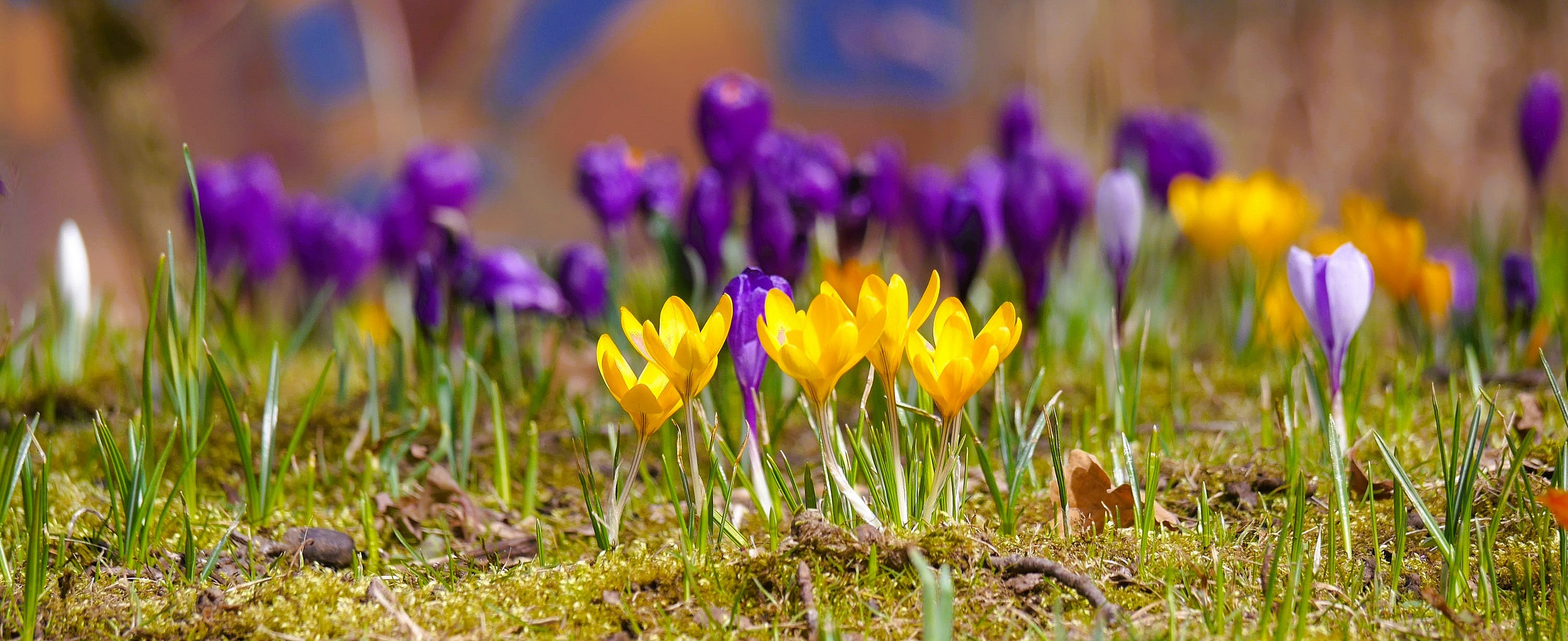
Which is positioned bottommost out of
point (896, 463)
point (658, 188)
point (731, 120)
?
point (896, 463)

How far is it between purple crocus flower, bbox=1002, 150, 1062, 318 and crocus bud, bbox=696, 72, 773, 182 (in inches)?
21.2

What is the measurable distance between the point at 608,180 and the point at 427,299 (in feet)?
2.19

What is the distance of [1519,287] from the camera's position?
201cm

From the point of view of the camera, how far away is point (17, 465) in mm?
1146

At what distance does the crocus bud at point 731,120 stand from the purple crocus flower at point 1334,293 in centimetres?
113

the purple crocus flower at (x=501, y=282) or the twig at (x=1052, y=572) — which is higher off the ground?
the purple crocus flower at (x=501, y=282)

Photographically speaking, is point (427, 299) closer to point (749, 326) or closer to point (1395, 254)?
point (749, 326)

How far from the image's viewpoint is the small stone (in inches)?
52.4

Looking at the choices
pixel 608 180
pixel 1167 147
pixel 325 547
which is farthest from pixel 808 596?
pixel 1167 147

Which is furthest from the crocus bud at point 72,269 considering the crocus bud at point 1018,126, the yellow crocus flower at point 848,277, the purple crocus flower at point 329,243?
the crocus bud at point 1018,126

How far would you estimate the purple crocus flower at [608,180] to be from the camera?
247 centimetres

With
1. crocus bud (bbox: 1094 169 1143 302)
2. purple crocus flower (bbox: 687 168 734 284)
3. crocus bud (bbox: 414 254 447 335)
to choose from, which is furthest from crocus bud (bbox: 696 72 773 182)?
crocus bud (bbox: 1094 169 1143 302)

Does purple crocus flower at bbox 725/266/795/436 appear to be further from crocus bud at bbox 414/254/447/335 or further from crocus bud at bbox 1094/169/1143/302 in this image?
crocus bud at bbox 414/254/447/335

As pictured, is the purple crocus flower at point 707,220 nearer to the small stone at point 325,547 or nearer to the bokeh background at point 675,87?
the small stone at point 325,547
